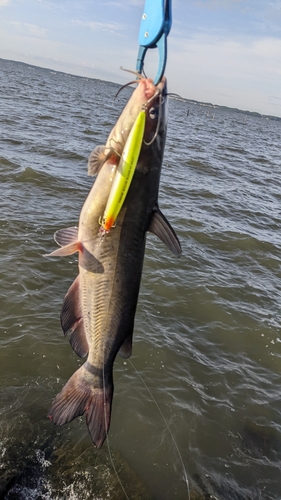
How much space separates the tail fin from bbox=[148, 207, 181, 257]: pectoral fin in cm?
144

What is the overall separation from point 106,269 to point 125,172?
887 mm

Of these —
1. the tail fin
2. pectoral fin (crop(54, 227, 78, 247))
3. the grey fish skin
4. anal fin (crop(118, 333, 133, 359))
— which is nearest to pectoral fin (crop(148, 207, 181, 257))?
the grey fish skin

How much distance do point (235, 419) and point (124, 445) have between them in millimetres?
1831

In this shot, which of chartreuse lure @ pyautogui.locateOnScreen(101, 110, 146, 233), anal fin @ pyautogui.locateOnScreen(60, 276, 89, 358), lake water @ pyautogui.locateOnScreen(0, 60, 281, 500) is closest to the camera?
chartreuse lure @ pyautogui.locateOnScreen(101, 110, 146, 233)

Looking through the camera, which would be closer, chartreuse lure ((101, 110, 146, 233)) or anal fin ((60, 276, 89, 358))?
chartreuse lure ((101, 110, 146, 233))

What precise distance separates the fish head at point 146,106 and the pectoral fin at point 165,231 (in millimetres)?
612

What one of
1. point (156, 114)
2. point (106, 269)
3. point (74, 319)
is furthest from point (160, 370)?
point (156, 114)

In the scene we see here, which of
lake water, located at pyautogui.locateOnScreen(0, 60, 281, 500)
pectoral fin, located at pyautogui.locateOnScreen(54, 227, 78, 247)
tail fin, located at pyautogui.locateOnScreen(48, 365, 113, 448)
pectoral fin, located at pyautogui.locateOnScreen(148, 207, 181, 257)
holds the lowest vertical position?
lake water, located at pyautogui.locateOnScreen(0, 60, 281, 500)

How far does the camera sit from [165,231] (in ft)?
10.5

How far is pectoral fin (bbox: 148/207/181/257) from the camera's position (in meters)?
3.17

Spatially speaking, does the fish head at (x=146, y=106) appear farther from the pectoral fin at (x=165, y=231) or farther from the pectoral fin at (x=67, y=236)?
the pectoral fin at (x=67, y=236)

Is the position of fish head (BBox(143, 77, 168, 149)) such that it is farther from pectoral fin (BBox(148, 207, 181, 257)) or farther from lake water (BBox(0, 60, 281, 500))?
lake water (BBox(0, 60, 281, 500))

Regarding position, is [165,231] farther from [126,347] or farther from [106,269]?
[126,347]

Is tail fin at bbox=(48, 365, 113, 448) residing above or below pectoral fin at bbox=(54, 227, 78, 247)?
below
